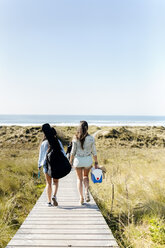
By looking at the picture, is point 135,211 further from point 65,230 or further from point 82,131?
point 82,131

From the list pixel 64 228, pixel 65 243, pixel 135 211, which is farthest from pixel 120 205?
pixel 65 243

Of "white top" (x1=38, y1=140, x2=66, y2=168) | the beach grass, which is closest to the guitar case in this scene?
"white top" (x1=38, y1=140, x2=66, y2=168)

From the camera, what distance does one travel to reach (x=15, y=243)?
3428 mm

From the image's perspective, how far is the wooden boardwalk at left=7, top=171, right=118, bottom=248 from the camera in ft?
11.3

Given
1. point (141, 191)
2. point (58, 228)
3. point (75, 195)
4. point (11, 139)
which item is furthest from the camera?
point (11, 139)

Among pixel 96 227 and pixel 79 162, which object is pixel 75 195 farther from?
pixel 96 227

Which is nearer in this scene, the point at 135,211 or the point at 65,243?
the point at 65,243

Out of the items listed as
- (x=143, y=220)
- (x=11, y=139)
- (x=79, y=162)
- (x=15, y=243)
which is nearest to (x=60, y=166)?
(x=79, y=162)

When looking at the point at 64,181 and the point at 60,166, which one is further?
the point at 64,181

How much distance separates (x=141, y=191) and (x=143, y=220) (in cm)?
174

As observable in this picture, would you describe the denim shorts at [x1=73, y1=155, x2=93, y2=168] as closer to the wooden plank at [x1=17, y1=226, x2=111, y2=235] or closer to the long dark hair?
the long dark hair

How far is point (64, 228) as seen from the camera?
13.2ft

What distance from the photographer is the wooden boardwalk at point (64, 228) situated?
3459 mm

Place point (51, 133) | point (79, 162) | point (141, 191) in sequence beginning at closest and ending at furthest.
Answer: point (51, 133) < point (79, 162) < point (141, 191)
